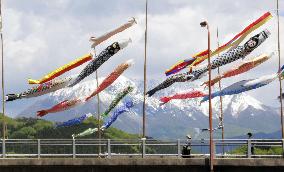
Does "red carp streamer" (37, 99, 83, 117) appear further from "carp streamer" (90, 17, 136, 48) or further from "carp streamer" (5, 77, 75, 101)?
"carp streamer" (90, 17, 136, 48)

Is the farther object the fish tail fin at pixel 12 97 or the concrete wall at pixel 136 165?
the fish tail fin at pixel 12 97

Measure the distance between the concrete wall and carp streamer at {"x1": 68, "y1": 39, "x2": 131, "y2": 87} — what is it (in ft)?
44.4

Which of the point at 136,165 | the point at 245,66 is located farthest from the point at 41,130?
the point at 136,165

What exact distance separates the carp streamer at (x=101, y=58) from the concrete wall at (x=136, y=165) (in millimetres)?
13520

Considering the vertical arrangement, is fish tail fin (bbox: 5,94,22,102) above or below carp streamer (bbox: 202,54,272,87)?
below

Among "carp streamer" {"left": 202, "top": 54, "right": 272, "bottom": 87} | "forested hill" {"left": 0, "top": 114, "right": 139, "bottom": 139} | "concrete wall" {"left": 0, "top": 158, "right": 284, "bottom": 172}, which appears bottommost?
"concrete wall" {"left": 0, "top": 158, "right": 284, "bottom": 172}

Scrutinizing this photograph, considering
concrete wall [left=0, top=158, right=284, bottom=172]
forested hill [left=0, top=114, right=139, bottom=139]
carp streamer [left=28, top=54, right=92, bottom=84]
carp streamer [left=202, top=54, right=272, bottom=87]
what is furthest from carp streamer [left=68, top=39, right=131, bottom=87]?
forested hill [left=0, top=114, right=139, bottom=139]

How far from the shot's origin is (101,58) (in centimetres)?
5209

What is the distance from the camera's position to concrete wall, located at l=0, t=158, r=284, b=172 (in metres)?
35.8

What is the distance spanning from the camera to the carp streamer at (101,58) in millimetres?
52000

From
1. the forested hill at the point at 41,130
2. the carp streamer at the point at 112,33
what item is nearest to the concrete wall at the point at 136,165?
the carp streamer at the point at 112,33

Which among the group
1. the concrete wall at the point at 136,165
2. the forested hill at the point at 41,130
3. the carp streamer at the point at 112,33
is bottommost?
the concrete wall at the point at 136,165

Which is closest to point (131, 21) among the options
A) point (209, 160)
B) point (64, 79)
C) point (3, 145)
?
point (64, 79)

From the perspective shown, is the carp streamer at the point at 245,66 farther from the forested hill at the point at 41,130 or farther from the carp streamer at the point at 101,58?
the forested hill at the point at 41,130
